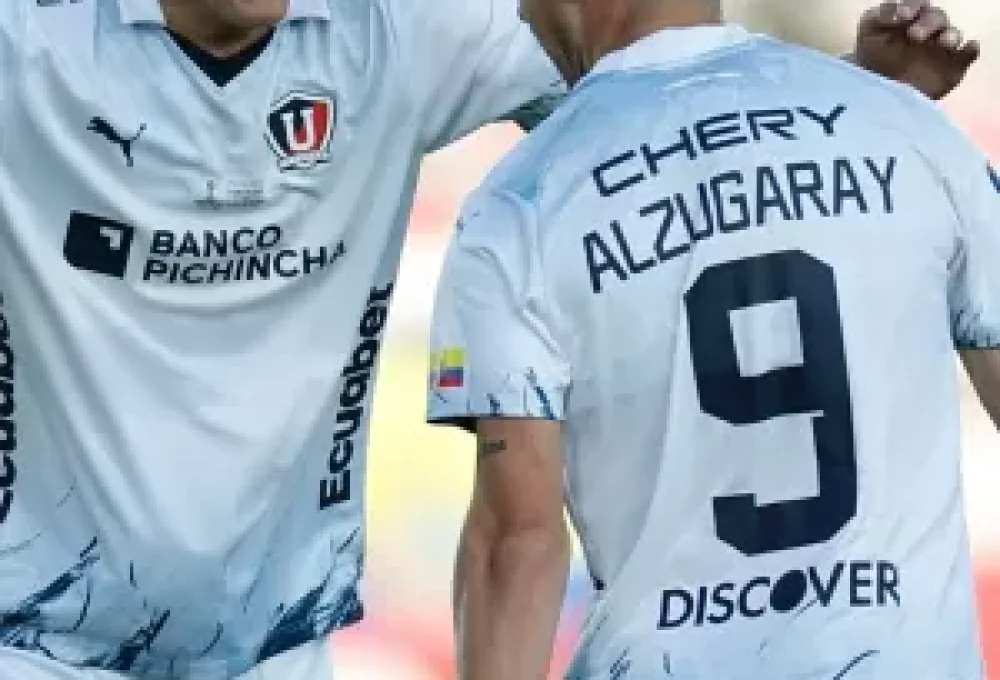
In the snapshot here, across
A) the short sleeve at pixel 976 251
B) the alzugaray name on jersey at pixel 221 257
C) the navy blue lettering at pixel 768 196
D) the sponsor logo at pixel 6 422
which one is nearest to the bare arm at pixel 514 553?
the navy blue lettering at pixel 768 196

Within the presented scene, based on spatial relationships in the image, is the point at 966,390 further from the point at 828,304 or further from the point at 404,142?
the point at 828,304

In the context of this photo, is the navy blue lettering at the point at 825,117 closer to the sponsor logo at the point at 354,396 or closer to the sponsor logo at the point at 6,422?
the sponsor logo at the point at 354,396

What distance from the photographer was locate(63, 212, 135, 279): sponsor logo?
2.48m

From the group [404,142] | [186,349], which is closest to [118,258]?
[186,349]

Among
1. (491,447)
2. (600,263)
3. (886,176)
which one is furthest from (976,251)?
(491,447)

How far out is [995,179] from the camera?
2.12 metres

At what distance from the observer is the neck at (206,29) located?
8.11ft

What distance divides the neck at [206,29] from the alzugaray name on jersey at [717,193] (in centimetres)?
56

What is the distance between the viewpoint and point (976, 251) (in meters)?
2.09

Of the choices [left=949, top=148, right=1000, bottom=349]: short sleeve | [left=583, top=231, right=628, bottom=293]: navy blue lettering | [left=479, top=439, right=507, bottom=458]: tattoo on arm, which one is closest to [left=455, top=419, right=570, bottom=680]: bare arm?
[left=479, top=439, right=507, bottom=458]: tattoo on arm

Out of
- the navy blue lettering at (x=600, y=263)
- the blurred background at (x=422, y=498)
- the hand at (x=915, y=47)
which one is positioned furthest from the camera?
the blurred background at (x=422, y=498)

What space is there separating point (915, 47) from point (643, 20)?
16.3 inches

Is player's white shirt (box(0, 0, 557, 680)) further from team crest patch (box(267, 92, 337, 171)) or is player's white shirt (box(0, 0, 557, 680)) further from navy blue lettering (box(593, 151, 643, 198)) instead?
navy blue lettering (box(593, 151, 643, 198))

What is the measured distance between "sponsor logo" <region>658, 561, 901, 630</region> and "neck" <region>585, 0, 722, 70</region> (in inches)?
17.7
